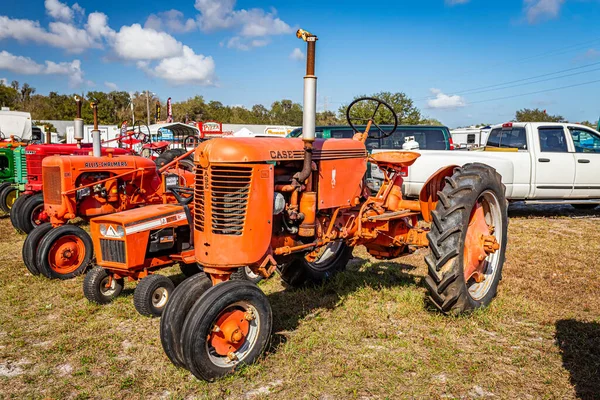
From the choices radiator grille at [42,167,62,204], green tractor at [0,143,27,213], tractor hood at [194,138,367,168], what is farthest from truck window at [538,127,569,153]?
green tractor at [0,143,27,213]

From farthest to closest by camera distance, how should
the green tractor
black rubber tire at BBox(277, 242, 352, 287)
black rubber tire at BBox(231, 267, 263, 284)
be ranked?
1. the green tractor
2. black rubber tire at BBox(231, 267, 263, 284)
3. black rubber tire at BBox(277, 242, 352, 287)

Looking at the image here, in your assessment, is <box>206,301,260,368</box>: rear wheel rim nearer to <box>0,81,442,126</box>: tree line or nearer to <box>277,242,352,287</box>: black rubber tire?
<box>277,242,352,287</box>: black rubber tire

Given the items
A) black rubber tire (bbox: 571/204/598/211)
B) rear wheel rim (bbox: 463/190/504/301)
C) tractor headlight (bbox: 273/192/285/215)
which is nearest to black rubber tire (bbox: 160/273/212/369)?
tractor headlight (bbox: 273/192/285/215)

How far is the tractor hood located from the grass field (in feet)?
4.59

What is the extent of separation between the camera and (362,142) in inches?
171

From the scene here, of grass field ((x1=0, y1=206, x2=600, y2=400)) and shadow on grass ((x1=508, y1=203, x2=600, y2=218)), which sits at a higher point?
shadow on grass ((x1=508, y1=203, x2=600, y2=218))

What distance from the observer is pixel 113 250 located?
180 inches

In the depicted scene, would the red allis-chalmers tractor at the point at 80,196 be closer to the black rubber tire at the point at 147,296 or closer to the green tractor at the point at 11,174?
the black rubber tire at the point at 147,296

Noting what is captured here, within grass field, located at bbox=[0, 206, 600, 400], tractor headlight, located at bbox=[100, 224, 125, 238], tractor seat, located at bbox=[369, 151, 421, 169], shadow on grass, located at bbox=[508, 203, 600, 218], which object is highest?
tractor seat, located at bbox=[369, 151, 421, 169]

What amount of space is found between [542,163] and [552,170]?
245mm

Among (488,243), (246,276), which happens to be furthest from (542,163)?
(246,276)

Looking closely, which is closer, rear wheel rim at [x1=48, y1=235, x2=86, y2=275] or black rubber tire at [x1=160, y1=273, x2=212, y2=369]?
black rubber tire at [x1=160, y1=273, x2=212, y2=369]

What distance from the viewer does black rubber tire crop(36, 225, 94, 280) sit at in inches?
222

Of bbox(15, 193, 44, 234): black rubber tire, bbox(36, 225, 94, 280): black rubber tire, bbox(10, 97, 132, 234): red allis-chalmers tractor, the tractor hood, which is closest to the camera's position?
the tractor hood
